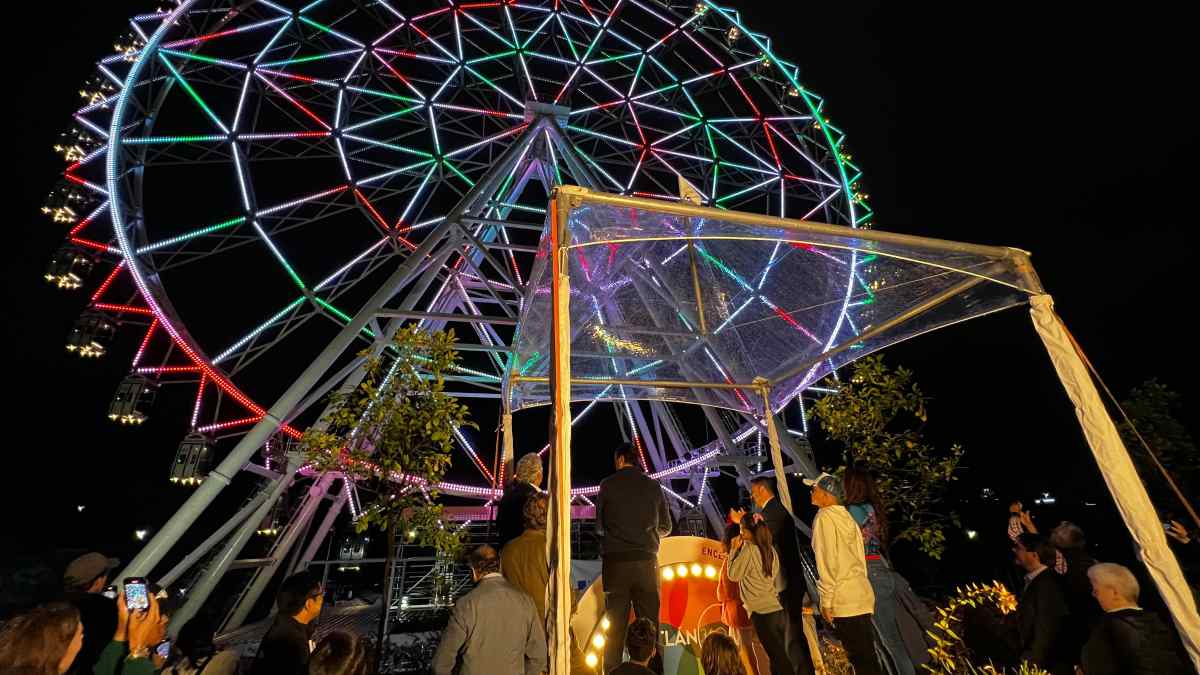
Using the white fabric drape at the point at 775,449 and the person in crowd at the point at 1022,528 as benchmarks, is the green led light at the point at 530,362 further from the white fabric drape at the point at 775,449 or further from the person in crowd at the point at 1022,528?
the person in crowd at the point at 1022,528

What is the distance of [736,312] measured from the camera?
24.4 feet

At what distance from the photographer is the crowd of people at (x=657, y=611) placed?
320 centimetres

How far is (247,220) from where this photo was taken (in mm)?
11102

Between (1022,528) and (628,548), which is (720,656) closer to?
(628,548)

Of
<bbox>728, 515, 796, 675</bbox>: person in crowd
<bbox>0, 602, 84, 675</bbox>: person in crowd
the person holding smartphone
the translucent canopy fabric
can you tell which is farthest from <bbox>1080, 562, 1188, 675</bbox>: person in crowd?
the person holding smartphone

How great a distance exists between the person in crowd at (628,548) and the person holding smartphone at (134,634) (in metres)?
3.07

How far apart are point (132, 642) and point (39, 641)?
129 cm

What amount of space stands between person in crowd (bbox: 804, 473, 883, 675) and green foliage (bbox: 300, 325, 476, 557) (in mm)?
5063

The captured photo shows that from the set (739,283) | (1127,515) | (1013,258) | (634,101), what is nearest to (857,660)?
(1127,515)

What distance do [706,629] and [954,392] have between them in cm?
3630

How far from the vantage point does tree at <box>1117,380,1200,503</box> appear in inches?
699

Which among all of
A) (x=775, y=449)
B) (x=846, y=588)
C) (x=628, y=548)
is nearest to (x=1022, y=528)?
(x=846, y=588)

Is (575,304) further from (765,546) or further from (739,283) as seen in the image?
(765,546)

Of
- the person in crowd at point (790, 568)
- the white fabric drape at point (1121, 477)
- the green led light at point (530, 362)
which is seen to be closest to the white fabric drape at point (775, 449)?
the person in crowd at point (790, 568)
